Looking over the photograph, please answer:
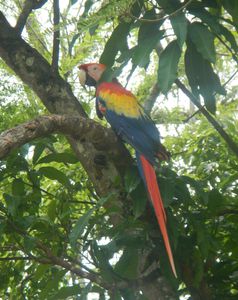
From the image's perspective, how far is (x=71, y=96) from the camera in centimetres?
176

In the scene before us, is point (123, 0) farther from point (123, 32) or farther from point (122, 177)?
point (122, 177)

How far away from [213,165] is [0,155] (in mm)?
980

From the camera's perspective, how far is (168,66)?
4.47ft

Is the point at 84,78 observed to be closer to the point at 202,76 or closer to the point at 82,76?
the point at 82,76

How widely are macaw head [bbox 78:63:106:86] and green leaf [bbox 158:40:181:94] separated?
1068 millimetres

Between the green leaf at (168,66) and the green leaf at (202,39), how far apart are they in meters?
0.05

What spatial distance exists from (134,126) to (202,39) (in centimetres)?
69

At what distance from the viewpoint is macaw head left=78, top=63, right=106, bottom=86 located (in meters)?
2.46

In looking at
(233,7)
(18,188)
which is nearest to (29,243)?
(18,188)

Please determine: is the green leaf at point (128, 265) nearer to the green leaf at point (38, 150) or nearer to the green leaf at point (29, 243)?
the green leaf at point (29, 243)

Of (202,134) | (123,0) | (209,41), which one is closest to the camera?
(123,0)

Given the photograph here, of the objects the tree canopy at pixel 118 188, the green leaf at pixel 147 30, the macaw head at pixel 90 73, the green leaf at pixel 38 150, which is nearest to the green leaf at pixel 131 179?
the tree canopy at pixel 118 188

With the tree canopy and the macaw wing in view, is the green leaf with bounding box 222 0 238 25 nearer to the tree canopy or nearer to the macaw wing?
the tree canopy

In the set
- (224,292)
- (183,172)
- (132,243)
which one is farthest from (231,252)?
(183,172)
